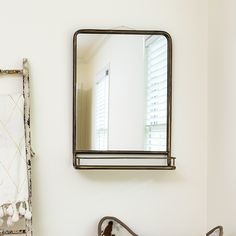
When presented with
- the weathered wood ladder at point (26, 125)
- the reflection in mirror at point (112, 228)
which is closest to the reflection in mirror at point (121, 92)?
the weathered wood ladder at point (26, 125)

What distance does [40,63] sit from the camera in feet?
6.35

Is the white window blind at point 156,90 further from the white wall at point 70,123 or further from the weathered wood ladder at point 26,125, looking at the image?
the weathered wood ladder at point 26,125

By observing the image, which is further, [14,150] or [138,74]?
[138,74]

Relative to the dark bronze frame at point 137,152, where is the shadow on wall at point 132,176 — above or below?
below

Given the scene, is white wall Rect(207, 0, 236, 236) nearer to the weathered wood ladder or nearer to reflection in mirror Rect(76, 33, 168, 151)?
reflection in mirror Rect(76, 33, 168, 151)

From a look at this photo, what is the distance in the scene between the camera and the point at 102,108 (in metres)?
1.95

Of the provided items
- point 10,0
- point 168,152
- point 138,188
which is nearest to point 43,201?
point 138,188

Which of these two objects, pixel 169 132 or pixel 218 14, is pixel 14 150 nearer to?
pixel 169 132

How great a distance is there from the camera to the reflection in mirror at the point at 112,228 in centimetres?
190

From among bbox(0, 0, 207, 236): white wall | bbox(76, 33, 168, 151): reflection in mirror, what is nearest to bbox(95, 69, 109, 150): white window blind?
bbox(76, 33, 168, 151): reflection in mirror

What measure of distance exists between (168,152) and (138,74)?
1.32 feet

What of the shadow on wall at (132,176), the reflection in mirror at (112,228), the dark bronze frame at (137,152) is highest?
the dark bronze frame at (137,152)

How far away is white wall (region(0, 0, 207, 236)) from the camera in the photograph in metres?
1.93

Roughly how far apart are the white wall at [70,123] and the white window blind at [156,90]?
7 cm
